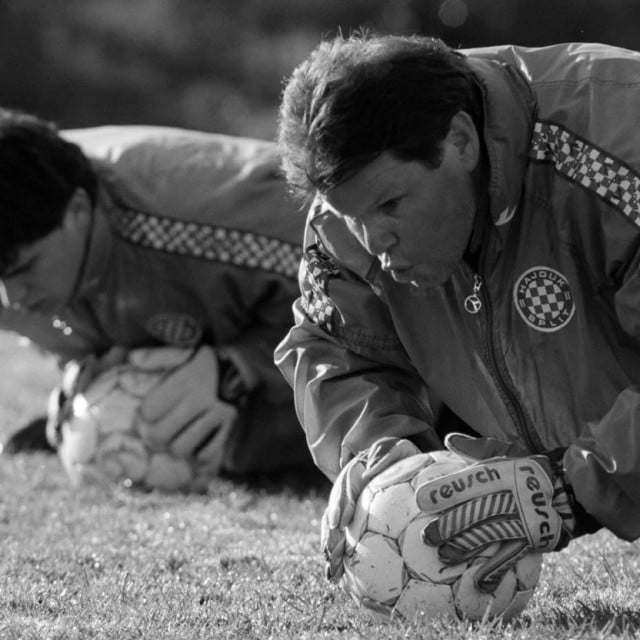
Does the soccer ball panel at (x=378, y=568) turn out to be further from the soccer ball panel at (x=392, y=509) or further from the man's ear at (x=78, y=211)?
the man's ear at (x=78, y=211)

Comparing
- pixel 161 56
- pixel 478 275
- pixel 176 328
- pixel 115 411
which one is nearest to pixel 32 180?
pixel 176 328

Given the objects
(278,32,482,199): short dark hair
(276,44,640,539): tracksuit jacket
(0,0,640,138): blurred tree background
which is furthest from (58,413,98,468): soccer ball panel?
(0,0,640,138): blurred tree background

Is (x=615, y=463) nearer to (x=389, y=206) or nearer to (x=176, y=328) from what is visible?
(x=389, y=206)

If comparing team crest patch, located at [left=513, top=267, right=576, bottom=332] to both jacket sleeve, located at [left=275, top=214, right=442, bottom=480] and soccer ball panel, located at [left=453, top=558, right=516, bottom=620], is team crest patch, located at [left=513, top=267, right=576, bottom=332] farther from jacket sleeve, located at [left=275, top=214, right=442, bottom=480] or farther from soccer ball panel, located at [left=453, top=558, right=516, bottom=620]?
soccer ball panel, located at [left=453, top=558, right=516, bottom=620]

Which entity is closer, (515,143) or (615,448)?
(615,448)

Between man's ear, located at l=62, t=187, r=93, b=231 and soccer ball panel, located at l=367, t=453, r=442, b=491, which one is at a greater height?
soccer ball panel, located at l=367, t=453, r=442, b=491

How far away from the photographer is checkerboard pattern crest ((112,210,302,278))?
229 inches

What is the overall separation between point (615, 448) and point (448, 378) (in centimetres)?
69

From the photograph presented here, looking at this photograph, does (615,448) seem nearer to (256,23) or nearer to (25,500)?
(25,500)

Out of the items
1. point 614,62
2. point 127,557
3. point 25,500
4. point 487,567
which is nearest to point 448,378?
point 487,567

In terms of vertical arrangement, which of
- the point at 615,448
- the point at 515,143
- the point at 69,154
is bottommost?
the point at 69,154

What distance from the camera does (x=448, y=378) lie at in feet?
12.3

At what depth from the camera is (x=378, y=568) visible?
132 inches

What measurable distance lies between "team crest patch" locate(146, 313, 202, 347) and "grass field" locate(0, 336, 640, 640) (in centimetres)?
63
